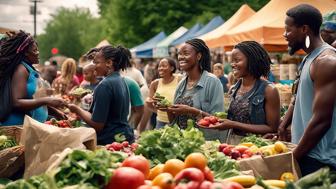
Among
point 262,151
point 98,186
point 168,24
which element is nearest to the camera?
point 98,186

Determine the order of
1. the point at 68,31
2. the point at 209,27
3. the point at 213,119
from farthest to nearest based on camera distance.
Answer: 1. the point at 68,31
2. the point at 209,27
3. the point at 213,119

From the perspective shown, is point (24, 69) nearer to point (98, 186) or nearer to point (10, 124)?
point (10, 124)

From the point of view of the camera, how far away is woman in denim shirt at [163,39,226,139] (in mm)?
6488

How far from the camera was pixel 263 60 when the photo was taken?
248 inches

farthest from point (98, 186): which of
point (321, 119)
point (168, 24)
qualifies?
point (168, 24)

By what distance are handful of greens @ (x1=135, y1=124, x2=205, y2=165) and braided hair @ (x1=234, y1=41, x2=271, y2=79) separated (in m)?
1.82

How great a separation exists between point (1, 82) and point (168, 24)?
32.3m

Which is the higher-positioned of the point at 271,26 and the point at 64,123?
the point at 271,26

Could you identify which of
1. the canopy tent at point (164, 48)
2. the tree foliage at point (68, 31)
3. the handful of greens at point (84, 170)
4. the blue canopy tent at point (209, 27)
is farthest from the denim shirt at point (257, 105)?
the tree foliage at point (68, 31)

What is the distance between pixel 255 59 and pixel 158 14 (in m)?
32.2

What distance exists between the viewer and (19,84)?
6.14 m

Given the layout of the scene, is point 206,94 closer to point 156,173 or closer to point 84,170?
point 156,173

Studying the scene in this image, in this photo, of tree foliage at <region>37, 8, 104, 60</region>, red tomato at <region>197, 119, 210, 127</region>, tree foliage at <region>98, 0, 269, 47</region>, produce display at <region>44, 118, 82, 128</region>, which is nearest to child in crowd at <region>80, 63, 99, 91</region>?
produce display at <region>44, 118, 82, 128</region>

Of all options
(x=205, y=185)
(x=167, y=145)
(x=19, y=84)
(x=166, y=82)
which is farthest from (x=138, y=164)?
(x=166, y=82)
